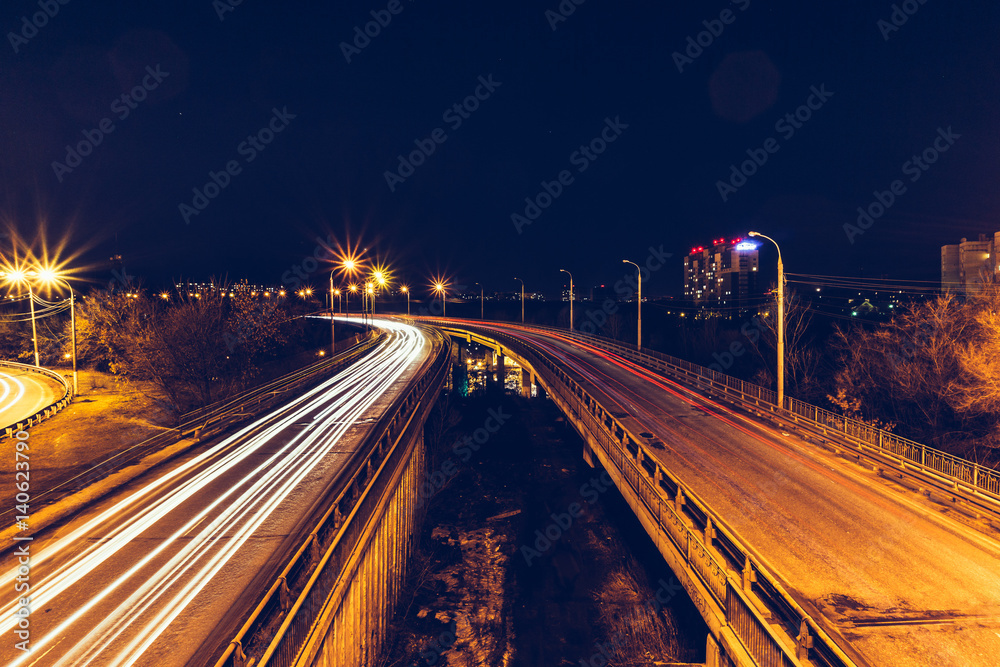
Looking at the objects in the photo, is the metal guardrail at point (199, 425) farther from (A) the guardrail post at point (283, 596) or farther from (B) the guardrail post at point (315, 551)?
(A) the guardrail post at point (283, 596)

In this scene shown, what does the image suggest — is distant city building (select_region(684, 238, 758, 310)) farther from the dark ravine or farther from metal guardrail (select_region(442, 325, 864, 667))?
metal guardrail (select_region(442, 325, 864, 667))

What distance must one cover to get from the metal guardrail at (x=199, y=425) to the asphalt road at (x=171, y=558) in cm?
147

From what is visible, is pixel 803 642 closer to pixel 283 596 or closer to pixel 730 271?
pixel 283 596

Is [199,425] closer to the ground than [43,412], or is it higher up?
higher up

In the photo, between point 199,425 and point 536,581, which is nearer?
point 536,581

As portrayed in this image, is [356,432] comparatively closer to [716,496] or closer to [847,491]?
[716,496]

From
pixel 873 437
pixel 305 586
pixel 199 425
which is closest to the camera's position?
pixel 305 586

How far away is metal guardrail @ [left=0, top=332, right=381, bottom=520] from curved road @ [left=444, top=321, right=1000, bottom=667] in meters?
18.4

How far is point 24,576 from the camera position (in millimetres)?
9359

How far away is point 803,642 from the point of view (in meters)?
7.04

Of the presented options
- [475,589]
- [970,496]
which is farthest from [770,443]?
[475,589]

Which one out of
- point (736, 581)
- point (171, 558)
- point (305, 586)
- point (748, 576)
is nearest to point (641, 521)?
point (736, 581)

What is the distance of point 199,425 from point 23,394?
23679 millimetres

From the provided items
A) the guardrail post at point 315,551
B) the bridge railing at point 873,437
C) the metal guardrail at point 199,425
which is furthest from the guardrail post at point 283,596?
the bridge railing at point 873,437
